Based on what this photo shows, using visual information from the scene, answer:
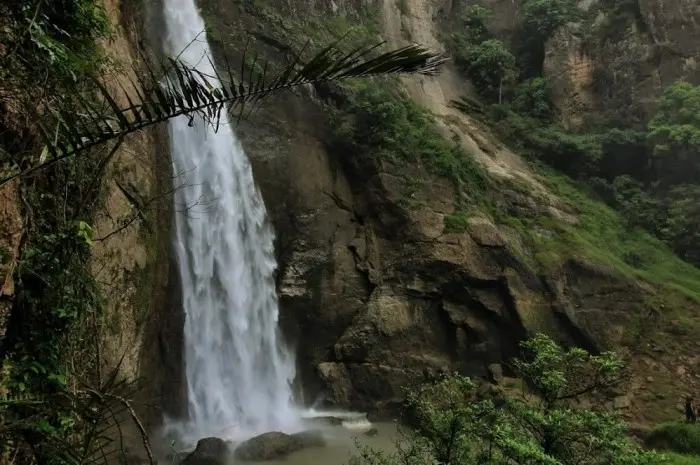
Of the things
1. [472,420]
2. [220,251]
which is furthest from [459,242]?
[472,420]

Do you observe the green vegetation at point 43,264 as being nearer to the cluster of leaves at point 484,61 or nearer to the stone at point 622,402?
the stone at point 622,402

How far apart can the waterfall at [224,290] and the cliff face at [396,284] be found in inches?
29.8

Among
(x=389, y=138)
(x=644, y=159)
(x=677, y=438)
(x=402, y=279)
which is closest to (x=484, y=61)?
(x=644, y=159)

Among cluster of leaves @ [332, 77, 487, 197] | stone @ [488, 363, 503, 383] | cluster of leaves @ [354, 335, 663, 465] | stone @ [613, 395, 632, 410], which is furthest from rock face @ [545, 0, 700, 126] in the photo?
cluster of leaves @ [354, 335, 663, 465]

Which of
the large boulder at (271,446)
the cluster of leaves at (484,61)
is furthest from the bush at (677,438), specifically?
the cluster of leaves at (484,61)

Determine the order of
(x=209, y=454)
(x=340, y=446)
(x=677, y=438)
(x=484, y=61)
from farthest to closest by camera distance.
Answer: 1. (x=484, y=61)
2. (x=677, y=438)
3. (x=340, y=446)
4. (x=209, y=454)

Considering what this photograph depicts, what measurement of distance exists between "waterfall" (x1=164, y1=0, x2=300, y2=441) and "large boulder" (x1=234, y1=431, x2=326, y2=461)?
141 centimetres

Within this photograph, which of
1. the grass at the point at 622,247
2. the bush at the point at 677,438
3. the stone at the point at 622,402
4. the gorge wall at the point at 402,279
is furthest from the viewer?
the grass at the point at 622,247

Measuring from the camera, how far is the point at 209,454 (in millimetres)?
10227

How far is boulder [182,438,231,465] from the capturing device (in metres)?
10.1

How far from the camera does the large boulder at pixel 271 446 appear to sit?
36.0ft

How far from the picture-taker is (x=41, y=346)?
13.7 feet

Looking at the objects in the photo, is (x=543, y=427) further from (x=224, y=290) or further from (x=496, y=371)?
(x=496, y=371)

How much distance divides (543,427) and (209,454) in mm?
6891
